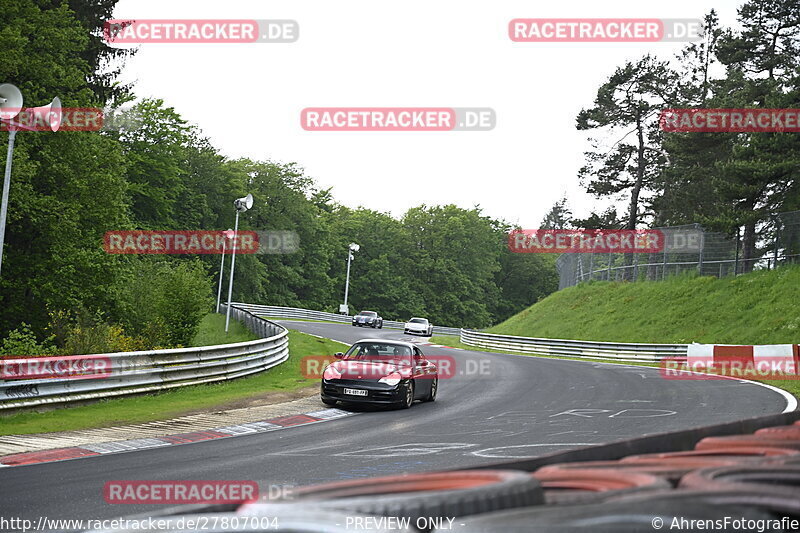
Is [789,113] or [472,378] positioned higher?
[789,113]

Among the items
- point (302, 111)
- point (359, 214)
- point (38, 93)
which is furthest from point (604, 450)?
point (359, 214)

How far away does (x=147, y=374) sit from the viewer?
1691 cm

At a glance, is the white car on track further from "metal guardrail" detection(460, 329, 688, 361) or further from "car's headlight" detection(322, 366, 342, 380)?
"car's headlight" detection(322, 366, 342, 380)

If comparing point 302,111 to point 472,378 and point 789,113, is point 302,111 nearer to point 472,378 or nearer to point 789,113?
point 472,378

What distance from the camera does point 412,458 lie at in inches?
410

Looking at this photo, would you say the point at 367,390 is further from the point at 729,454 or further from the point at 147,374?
the point at 729,454

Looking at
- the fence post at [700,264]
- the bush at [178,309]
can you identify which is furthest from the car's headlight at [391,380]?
the fence post at [700,264]

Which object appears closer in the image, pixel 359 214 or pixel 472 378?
pixel 472 378

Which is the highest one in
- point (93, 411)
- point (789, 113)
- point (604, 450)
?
point (789, 113)

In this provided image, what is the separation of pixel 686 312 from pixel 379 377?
107 feet

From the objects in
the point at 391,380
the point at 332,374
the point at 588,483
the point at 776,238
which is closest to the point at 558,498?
the point at 588,483

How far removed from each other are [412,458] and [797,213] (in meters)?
35.6

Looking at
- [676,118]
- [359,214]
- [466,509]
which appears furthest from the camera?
[359,214]

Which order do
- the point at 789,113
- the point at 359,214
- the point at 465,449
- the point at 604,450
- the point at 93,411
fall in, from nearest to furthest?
the point at 604,450
the point at 465,449
the point at 93,411
the point at 789,113
the point at 359,214
